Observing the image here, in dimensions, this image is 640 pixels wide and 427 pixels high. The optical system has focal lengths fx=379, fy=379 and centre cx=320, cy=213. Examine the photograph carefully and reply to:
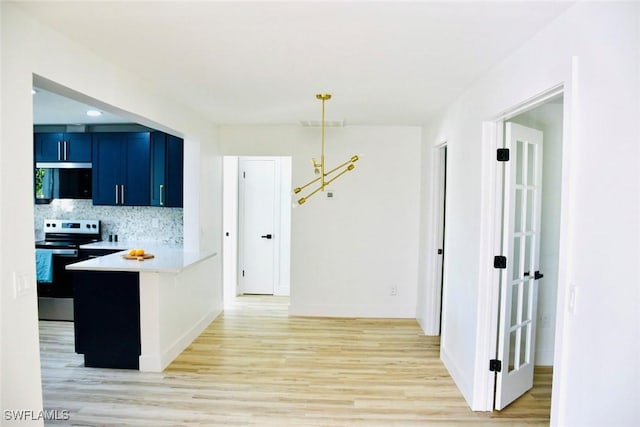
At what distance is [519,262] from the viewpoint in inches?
111

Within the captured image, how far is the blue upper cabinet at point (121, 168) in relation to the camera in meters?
4.70

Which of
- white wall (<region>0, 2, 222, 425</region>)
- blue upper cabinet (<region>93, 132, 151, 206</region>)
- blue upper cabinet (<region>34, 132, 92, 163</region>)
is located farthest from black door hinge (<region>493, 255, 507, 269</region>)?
blue upper cabinet (<region>34, 132, 92, 163</region>)

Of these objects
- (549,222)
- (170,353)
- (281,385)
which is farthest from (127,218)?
(549,222)

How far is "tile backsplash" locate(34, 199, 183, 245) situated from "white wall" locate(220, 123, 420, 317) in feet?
4.14

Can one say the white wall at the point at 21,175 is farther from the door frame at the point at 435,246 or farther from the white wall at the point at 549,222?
the white wall at the point at 549,222

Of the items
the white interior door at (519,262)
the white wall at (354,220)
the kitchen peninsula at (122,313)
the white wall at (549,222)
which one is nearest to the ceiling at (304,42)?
the white interior door at (519,262)

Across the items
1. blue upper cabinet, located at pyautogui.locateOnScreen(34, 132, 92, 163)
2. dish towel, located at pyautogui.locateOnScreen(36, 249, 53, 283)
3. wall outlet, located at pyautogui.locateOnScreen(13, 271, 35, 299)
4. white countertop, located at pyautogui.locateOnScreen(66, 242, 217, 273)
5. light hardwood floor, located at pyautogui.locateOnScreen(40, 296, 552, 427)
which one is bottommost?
light hardwood floor, located at pyautogui.locateOnScreen(40, 296, 552, 427)

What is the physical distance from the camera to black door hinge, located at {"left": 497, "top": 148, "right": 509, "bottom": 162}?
8.71ft

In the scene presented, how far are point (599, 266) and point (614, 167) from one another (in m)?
0.39

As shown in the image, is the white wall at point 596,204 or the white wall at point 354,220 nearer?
the white wall at point 596,204

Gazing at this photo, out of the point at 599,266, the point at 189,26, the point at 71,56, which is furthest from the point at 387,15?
the point at 71,56

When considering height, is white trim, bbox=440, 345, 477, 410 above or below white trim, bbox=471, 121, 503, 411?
below

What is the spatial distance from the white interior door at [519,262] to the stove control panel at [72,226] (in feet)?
16.2

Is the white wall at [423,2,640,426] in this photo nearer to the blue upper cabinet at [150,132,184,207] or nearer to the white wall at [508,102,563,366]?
the white wall at [508,102,563,366]
